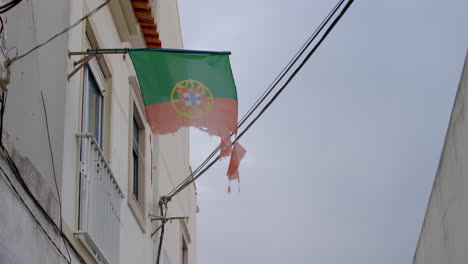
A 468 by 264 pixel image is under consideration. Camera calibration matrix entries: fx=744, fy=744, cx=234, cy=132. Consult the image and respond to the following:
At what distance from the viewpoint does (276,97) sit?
9016 mm

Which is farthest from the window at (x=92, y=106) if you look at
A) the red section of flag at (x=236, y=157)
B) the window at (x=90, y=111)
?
the red section of flag at (x=236, y=157)

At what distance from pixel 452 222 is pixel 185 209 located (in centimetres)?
854

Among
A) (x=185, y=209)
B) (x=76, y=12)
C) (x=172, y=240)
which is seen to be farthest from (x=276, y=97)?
(x=185, y=209)

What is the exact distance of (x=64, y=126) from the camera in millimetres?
7098

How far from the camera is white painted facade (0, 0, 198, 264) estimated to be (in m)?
6.02

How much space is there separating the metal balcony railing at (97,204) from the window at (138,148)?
248 centimetres

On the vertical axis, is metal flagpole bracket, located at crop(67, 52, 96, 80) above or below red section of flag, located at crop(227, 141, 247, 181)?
above

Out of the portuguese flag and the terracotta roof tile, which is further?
the terracotta roof tile

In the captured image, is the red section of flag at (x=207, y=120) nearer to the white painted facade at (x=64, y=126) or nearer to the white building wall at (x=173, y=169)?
the white painted facade at (x=64, y=126)

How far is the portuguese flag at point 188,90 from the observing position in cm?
786

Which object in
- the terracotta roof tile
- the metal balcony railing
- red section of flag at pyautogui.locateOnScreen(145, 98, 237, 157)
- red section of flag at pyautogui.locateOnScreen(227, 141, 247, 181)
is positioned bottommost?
the metal balcony railing

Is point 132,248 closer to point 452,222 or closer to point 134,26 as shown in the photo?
point 134,26

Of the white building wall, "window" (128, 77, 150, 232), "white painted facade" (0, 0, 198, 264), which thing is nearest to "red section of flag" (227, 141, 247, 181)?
"white painted facade" (0, 0, 198, 264)

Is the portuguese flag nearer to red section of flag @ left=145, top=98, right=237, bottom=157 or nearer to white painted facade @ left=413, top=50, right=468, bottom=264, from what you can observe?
red section of flag @ left=145, top=98, right=237, bottom=157
